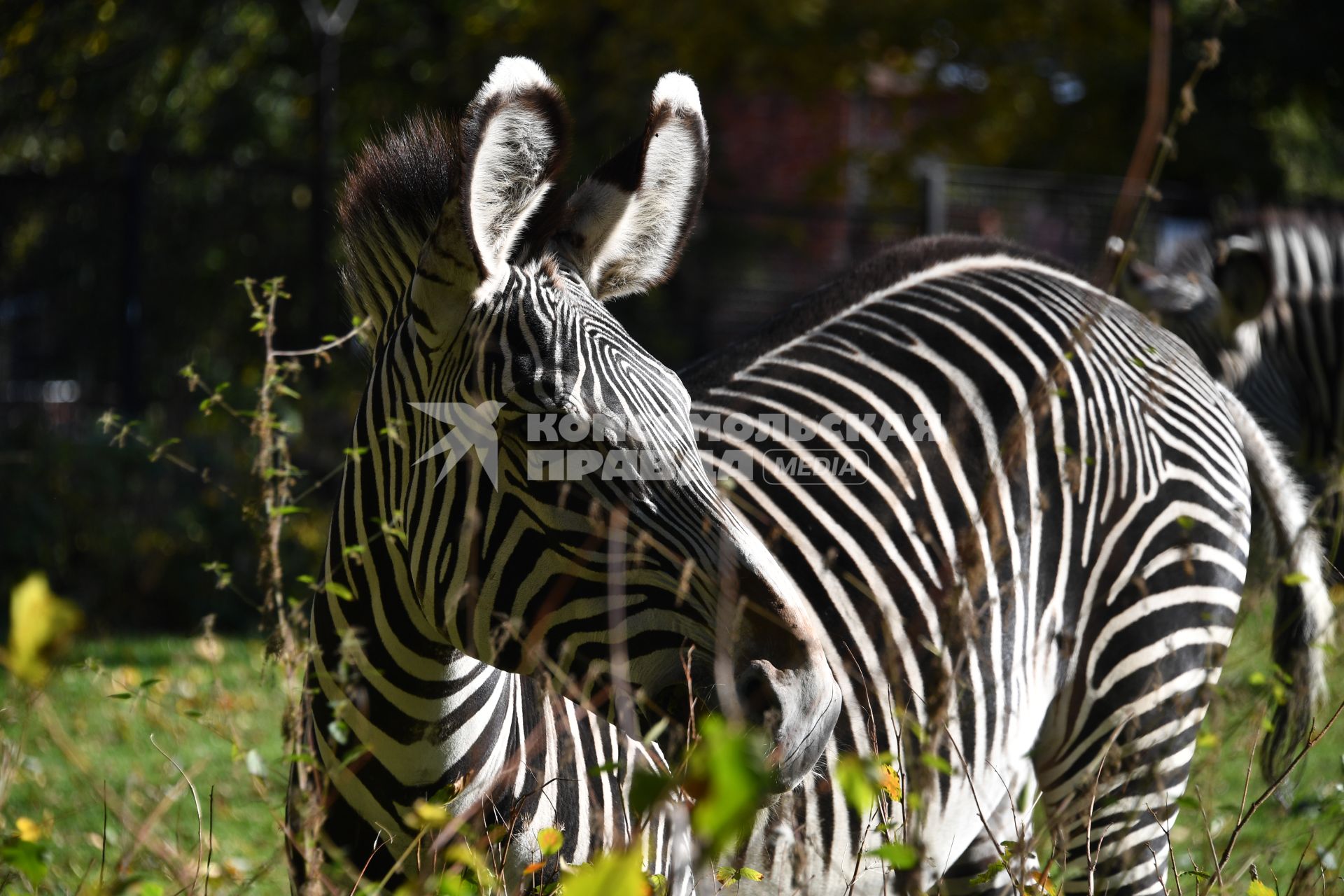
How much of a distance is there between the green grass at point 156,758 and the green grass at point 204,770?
1 centimetres

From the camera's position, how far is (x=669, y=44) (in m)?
12.1

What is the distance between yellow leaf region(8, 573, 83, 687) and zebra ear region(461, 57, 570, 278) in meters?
0.96

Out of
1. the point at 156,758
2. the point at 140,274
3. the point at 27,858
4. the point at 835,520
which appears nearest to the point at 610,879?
the point at 27,858

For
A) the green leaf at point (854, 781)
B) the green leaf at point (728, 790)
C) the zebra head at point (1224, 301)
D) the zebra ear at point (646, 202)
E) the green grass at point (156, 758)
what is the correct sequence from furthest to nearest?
1. the zebra head at point (1224, 301)
2. the green grass at point (156, 758)
3. the zebra ear at point (646, 202)
4. the green leaf at point (854, 781)
5. the green leaf at point (728, 790)

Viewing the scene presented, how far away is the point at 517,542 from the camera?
70.1 inches

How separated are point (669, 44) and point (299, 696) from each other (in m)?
11.1

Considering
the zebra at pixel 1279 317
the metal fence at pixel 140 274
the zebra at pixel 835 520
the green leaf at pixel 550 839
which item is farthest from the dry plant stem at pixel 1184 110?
the metal fence at pixel 140 274

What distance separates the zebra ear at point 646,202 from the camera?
2029 millimetres

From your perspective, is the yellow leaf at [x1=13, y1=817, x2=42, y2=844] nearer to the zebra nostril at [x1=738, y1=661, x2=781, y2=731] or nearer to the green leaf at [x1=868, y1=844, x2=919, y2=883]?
the zebra nostril at [x1=738, y1=661, x2=781, y2=731]

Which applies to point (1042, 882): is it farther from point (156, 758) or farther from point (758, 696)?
point (156, 758)

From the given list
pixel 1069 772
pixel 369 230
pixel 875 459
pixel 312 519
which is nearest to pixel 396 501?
pixel 369 230

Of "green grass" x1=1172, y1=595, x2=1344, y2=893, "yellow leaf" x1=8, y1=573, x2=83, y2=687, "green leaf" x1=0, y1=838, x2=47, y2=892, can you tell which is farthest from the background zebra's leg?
"yellow leaf" x1=8, y1=573, x2=83, y2=687

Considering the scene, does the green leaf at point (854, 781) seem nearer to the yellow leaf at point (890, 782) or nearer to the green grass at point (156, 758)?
the yellow leaf at point (890, 782)

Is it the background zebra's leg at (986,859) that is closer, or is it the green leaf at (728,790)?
the green leaf at (728,790)
